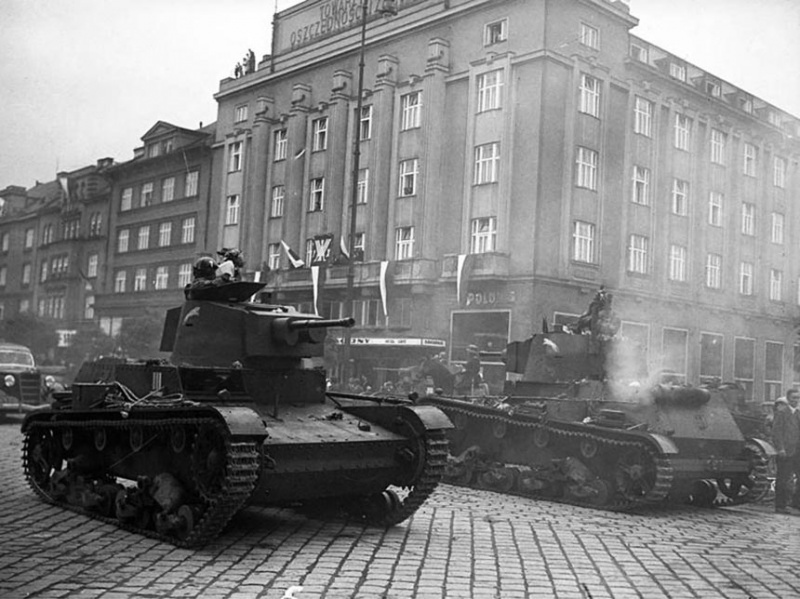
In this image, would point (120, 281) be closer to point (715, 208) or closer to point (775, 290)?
point (715, 208)

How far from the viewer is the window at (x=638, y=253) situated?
1105 inches

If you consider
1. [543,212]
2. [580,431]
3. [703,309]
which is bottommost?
[580,431]

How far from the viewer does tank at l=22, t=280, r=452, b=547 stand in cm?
826

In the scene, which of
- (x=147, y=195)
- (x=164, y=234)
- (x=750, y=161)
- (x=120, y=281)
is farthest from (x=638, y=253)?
(x=120, y=281)

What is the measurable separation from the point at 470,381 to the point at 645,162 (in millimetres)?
10250

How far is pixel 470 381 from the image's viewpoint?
65.7 ft

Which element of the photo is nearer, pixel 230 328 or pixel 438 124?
pixel 230 328

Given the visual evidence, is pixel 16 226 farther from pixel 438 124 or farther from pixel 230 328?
pixel 438 124

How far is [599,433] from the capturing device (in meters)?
12.0

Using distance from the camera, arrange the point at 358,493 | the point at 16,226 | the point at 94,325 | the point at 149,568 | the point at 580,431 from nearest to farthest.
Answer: the point at 149,568 → the point at 358,493 → the point at 580,431 → the point at 16,226 → the point at 94,325

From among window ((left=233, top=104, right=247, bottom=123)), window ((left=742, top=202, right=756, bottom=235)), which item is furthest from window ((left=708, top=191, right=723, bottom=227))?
window ((left=233, top=104, right=247, bottom=123))

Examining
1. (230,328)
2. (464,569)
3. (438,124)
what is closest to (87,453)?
(230,328)

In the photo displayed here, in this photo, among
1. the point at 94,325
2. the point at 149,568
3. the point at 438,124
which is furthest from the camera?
the point at 94,325

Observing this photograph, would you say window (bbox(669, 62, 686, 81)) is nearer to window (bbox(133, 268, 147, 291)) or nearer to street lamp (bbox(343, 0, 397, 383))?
street lamp (bbox(343, 0, 397, 383))
